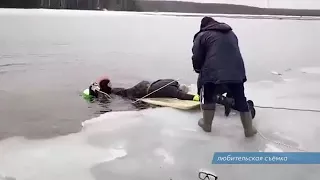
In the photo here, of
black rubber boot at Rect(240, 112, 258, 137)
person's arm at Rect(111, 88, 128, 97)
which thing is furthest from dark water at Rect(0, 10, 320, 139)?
black rubber boot at Rect(240, 112, 258, 137)

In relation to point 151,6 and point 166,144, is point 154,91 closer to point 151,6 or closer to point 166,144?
point 166,144

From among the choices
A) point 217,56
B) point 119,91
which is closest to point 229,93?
point 217,56

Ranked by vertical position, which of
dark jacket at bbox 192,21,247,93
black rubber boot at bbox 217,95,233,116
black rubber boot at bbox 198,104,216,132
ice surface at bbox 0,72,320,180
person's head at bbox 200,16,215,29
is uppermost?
person's head at bbox 200,16,215,29

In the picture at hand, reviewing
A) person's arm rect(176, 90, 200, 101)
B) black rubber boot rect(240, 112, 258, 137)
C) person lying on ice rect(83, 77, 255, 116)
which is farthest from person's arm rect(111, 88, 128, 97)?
black rubber boot rect(240, 112, 258, 137)

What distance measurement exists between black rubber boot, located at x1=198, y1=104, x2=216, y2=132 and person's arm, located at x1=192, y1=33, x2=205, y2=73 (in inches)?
5.1

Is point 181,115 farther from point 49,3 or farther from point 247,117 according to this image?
point 49,3

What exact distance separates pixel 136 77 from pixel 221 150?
1.26 feet

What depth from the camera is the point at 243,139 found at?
1436 millimetres

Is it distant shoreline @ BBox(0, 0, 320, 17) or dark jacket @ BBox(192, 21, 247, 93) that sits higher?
distant shoreline @ BBox(0, 0, 320, 17)

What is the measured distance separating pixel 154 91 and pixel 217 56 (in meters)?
0.25

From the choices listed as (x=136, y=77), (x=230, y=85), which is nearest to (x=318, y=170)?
(x=230, y=85)

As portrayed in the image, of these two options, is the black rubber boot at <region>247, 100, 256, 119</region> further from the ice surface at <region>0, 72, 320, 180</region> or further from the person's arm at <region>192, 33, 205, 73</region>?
the person's arm at <region>192, 33, 205, 73</region>

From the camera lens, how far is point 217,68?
142cm

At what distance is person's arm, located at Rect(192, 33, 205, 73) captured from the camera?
1.43 metres
